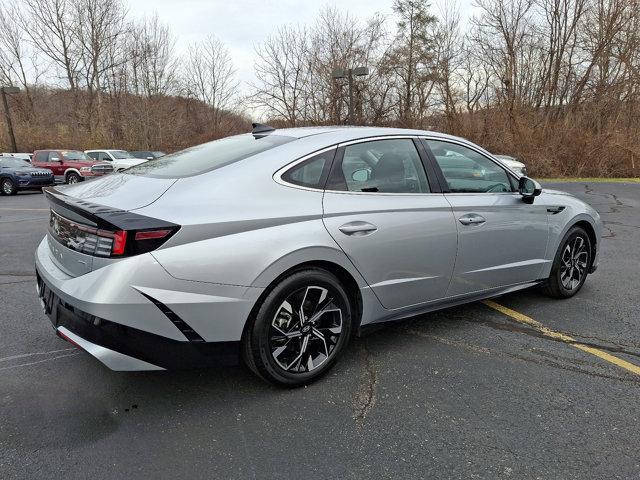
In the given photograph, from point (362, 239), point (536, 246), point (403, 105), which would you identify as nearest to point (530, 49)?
point (403, 105)

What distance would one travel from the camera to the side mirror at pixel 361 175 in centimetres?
304

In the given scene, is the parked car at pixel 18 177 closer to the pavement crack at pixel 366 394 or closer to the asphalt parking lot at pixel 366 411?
the asphalt parking lot at pixel 366 411

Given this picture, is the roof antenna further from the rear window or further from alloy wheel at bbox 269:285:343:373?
the rear window

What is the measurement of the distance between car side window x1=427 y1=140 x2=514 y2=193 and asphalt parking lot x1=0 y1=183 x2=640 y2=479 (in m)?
1.14

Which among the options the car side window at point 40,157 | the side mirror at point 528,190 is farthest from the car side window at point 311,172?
the car side window at point 40,157

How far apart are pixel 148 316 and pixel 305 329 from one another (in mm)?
929

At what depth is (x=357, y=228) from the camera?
2855 millimetres

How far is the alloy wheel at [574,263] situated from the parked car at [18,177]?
58.6 ft

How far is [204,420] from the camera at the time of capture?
8.18 feet

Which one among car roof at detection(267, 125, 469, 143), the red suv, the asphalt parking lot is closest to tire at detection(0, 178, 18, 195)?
the red suv

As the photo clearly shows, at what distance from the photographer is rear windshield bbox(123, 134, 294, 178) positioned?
287cm

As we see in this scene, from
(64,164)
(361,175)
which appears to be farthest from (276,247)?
(64,164)

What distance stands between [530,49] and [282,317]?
2800 cm

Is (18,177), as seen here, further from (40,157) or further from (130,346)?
(130,346)
